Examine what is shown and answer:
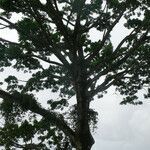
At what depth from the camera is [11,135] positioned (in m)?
20.2

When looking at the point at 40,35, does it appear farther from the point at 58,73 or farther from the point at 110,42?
the point at 110,42

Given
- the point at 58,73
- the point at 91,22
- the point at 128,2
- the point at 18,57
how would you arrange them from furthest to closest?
the point at 58,73, the point at 18,57, the point at 91,22, the point at 128,2

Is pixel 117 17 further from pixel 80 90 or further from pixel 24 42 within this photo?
pixel 24 42

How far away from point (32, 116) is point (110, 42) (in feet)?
19.3

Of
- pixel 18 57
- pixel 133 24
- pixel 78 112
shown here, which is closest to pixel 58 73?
pixel 18 57

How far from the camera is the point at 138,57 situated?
19938 mm

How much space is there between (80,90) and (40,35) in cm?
333

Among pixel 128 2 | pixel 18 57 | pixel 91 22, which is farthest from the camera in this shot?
pixel 18 57

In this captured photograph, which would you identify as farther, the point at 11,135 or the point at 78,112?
the point at 11,135

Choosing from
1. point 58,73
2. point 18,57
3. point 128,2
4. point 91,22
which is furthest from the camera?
point 58,73

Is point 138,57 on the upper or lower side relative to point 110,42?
lower

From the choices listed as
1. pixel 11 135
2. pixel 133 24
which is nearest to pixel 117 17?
pixel 133 24

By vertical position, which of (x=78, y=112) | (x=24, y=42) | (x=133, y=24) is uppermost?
(x=24, y=42)

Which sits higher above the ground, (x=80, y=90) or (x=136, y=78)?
(x=136, y=78)
